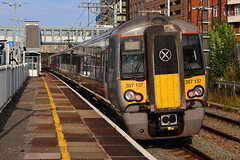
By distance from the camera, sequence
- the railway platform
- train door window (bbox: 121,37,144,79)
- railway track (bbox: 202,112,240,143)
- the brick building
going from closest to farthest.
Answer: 1. the railway platform
2. train door window (bbox: 121,37,144,79)
3. railway track (bbox: 202,112,240,143)
4. the brick building

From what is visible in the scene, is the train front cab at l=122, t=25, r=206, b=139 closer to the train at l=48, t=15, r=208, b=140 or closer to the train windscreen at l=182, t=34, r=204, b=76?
the train at l=48, t=15, r=208, b=140

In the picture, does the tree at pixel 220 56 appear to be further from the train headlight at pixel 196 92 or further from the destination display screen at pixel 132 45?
the destination display screen at pixel 132 45

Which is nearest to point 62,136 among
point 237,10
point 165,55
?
point 165,55

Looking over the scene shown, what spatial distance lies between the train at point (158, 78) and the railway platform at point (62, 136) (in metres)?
0.68

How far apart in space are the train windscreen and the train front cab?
0.22 metres

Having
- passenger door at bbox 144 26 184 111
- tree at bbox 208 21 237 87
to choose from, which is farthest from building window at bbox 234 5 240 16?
passenger door at bbox 144 26 184 111

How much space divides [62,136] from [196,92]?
3.27 m

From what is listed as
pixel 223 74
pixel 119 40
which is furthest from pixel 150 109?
pixel 223 74

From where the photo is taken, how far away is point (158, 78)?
28.0 feet

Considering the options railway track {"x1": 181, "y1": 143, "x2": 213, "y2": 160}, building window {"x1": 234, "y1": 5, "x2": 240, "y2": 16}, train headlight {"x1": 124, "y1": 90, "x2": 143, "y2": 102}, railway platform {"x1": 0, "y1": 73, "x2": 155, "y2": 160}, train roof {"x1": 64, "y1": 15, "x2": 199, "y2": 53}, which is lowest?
railway track {"x1": 181, "y1": 143, "x2": 213, "y2": 160}

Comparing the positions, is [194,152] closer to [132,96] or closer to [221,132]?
[132,96]

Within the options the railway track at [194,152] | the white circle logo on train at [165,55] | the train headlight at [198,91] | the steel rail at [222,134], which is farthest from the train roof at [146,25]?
the steel rail at [222,134]

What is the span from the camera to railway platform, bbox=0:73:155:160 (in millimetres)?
6719

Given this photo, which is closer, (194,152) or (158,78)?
(158,78)
